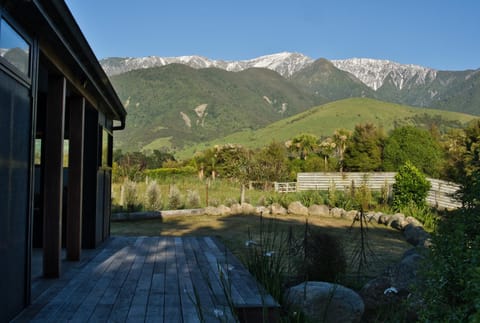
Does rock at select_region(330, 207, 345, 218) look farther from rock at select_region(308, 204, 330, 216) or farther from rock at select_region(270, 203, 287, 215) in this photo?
rock at select_region(270, 203, 287, 215)

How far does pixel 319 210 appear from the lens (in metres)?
14.1

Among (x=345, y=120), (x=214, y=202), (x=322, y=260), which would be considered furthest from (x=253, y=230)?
(x=345, y=120)

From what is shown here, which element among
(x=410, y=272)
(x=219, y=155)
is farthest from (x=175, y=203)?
(x=219, y=155)

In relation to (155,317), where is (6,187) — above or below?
above

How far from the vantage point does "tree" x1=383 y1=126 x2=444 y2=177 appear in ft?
95.3

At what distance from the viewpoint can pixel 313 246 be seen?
5.21 m

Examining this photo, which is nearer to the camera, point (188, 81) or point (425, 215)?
point (425, 215)

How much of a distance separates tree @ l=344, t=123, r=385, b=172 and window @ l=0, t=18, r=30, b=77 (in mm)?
28582

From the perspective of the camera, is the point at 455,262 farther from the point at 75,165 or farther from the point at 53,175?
the point at 75,165

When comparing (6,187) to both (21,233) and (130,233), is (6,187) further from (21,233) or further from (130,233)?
(130,233)

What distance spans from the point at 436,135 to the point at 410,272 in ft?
102

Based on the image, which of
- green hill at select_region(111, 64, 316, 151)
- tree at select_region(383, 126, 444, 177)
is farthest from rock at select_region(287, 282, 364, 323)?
green hill at select_region(111, 64, 316, 151)

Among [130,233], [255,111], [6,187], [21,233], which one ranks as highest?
[255,111]

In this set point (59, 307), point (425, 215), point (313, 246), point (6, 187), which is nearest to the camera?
point (6, 187)
